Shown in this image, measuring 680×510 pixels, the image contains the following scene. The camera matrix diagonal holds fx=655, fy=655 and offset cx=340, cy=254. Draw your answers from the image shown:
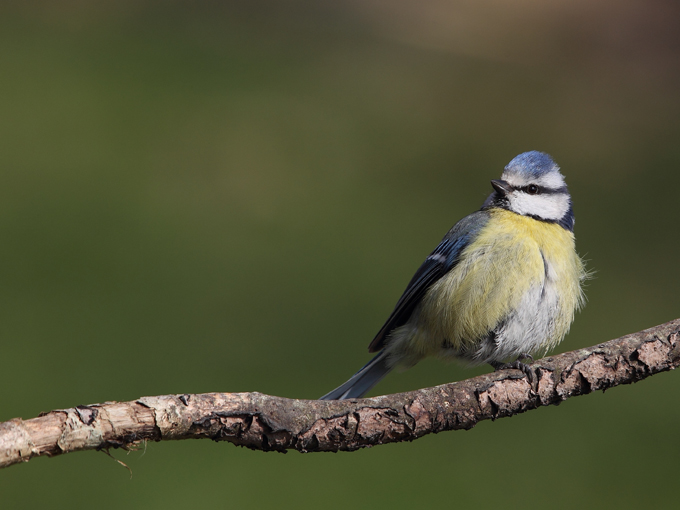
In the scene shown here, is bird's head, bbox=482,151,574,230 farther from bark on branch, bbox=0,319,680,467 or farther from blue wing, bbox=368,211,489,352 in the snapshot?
bark on branch, bbox=0,319,680,467

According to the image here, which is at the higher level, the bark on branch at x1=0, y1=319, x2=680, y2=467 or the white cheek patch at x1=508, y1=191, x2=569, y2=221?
the white cheek patch at x1=508, y1=191, x2=569, y2=221

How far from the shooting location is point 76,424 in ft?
5.42

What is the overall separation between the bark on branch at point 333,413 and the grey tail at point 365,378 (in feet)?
2.65

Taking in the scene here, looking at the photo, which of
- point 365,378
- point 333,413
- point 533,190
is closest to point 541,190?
point 533,190

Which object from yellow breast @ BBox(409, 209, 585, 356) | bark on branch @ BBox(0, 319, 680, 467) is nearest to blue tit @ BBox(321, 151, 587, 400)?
yellow breast @ BBox(409, 209, 585, 356)

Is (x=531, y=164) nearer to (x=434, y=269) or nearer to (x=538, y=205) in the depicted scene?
(x=538, y=205)

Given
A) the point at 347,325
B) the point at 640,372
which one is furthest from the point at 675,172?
the point at 640,372

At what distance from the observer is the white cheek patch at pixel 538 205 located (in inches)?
120

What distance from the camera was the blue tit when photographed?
276 cm

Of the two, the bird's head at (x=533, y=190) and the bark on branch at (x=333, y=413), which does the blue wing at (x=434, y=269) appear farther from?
the bark on branch at (x=333, y=413)

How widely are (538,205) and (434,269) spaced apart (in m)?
0.57

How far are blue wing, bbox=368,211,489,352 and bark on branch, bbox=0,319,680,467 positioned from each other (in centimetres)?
76

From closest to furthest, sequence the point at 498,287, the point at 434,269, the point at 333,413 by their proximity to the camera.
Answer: the point at 333,413, the point at 498,287, the point at 434,269

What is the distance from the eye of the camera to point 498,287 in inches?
108
